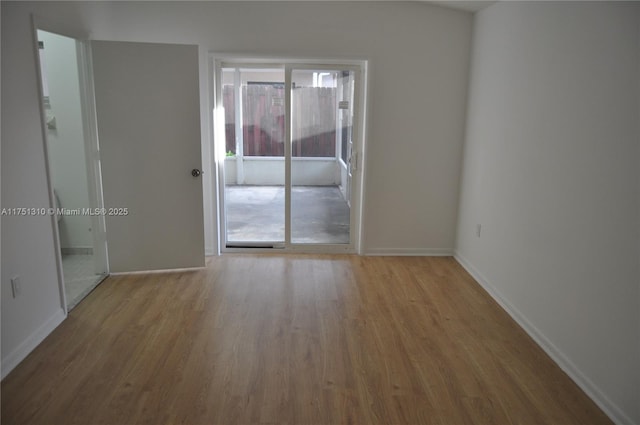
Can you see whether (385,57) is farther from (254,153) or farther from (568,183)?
→ (568,183)

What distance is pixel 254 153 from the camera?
16.3 ft

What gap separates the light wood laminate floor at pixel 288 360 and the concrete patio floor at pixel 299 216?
3.04 feet

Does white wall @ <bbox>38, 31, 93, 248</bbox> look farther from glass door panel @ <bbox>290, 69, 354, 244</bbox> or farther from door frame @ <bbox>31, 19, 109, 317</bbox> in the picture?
glass door panel @ <bbox>290, 69, 354, 244</bbox>

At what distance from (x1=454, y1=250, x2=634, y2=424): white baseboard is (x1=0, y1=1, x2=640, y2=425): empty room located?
0.02 m

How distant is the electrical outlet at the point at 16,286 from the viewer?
2756 mm

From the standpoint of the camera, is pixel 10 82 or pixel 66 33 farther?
pixel 66 33

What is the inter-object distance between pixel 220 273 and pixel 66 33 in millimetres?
2292

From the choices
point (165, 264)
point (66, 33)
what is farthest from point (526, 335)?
point (66, 33)

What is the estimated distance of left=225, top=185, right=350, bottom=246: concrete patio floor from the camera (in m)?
4.95

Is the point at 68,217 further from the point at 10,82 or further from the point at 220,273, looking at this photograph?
the point at 10,82

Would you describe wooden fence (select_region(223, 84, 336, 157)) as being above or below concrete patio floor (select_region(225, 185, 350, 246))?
above

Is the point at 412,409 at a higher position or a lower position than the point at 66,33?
lower

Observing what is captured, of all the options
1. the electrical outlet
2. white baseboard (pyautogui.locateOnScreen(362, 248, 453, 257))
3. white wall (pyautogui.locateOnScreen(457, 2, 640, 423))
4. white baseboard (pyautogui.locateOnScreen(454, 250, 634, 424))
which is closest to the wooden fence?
white baseboard (pyautogui.locateOnScreen(362, 248, 453, 257))

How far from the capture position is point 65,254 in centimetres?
472
